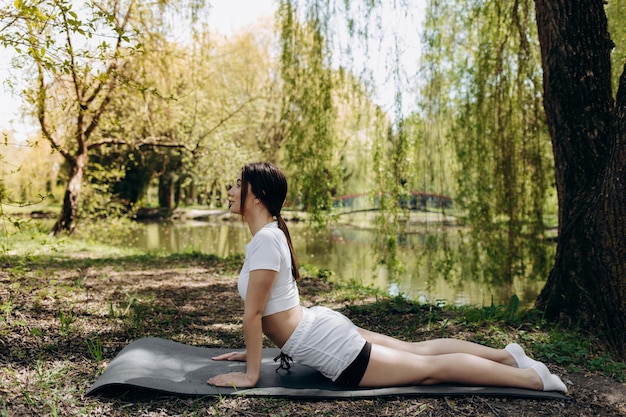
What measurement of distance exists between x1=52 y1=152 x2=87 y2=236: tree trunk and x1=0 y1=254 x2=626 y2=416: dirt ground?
386cm

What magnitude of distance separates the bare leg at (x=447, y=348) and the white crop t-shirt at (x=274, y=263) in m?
0.43

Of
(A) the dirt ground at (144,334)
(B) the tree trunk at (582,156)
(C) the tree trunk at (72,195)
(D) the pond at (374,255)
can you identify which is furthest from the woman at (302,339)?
(C) the tree trunk at (72,195)

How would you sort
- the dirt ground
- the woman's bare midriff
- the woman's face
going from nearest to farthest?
the dirt ground, the woman's bare midriff, the woman's face

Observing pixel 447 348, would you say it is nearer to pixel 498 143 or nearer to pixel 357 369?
pixel 357 369

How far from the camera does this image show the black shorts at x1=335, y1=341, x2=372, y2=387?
2.32 meters

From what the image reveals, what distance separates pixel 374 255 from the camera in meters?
5.68

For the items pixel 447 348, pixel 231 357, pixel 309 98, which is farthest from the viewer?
pixel 309 98

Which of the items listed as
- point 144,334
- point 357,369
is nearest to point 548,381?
point 357,369

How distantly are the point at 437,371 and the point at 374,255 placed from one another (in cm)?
331

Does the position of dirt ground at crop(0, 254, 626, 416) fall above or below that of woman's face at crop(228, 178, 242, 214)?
below

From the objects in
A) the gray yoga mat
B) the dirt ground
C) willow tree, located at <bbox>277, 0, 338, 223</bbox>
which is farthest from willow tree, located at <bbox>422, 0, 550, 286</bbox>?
the gray yoga mat

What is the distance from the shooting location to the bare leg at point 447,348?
246 cm

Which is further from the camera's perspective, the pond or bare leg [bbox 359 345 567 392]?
the pond

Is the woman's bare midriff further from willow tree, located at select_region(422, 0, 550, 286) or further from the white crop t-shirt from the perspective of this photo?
willow tree, located at select_region(422, 0, 550, 286)
